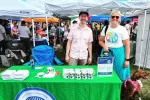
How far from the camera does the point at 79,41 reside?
10.8ft

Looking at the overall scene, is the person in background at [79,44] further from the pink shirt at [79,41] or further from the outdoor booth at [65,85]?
the outdoor booth at [65,85]

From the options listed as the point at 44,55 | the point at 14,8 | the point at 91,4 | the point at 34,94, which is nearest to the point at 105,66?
the point at 34,94

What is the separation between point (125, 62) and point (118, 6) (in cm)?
272

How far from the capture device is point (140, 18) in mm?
7012

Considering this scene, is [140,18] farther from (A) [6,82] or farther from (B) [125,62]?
(A) [6,82]

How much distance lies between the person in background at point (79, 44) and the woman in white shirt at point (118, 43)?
284 millimetres

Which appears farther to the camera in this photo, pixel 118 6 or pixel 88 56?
pixel 118 6

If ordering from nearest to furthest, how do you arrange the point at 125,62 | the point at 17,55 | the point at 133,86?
the point at 133,86 → the point at 125,62 → the point at 17,55

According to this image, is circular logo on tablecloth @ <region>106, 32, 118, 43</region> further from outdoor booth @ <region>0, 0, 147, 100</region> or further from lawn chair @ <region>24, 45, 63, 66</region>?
lawn chair @ <region>24, 45, 63, 66</region>

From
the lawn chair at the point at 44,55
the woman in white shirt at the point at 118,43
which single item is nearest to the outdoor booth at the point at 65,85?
the woman in white shirt at the point at 118,43

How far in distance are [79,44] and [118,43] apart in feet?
2.02

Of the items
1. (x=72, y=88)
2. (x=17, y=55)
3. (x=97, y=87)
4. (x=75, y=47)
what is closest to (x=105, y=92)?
(x=97, y=87)

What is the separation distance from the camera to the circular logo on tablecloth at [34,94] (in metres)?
2.42

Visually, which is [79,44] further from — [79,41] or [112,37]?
[112,37]
